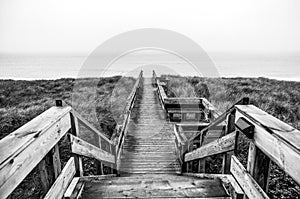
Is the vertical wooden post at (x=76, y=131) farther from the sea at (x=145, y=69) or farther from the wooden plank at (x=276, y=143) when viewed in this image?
the sea at (x=145, y=69)

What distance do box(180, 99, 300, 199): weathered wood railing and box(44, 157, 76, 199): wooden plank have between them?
5.55 ft

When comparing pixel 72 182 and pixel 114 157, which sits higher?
pixel 72 182

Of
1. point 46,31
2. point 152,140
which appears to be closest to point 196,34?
point 152,140

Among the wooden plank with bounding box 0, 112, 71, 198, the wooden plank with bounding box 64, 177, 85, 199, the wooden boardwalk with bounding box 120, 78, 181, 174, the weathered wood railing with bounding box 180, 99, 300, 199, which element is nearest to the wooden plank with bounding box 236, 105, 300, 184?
the weathered wood railing with bounding box 180, 99, 300, 199

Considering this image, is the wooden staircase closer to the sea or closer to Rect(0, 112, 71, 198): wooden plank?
Rect(0, 112, 71, 198): wooden plank

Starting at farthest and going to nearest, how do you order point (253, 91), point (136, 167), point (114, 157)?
point (253, 91), point (136, 167), point (114, 157)

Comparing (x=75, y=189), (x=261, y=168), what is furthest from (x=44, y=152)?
(x=261, y=168)

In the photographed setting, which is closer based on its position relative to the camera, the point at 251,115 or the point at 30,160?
the point at 30,160

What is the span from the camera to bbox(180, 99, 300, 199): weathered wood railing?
1221 mm

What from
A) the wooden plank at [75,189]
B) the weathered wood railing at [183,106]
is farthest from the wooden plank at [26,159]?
the weathered wood railing at [183,106]

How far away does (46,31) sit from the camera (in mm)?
144750

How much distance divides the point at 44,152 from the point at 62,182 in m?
0.54

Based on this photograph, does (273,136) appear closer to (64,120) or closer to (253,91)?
(64,120)

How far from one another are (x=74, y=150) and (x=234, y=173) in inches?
69.7
